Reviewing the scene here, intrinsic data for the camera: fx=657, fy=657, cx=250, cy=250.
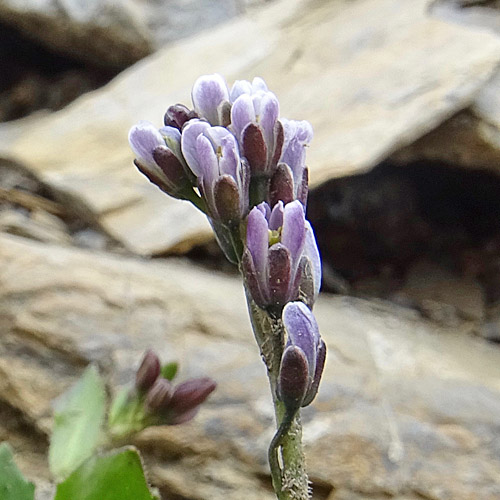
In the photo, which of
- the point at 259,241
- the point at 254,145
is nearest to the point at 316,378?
the point at 259,241

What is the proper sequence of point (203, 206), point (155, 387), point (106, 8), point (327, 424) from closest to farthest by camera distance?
point (203, 206) < point (155, 387) < point (327, 424) < point (106, 8)

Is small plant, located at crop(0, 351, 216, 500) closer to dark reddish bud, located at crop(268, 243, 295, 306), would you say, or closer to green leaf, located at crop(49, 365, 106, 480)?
green leaf, located at crop(49, 365, 106, 480)

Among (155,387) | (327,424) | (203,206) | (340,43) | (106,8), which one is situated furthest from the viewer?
(106,8)

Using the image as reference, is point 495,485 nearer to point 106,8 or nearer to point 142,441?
point 142,441

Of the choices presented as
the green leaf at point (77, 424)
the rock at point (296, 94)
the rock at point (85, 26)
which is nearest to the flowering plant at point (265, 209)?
the green leaf at point (77, 424)

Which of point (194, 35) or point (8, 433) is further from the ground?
point (194, 35)

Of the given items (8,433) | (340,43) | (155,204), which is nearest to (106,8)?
(340,43)
